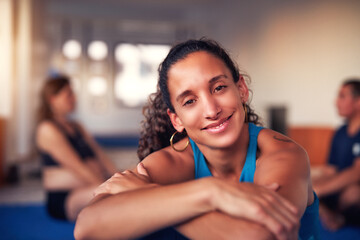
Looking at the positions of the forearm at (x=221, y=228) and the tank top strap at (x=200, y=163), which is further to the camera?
the tank top strap at (x=200, y=163)

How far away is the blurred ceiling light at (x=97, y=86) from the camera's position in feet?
32.6

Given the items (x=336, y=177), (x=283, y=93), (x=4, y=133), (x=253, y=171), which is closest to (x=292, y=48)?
(x=283, y=93)

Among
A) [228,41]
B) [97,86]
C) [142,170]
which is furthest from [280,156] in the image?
[97,86]

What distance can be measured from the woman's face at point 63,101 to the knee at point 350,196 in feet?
6.99

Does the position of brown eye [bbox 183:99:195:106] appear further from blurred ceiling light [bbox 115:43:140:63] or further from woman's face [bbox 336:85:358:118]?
blurred ceiling light [bbox 115:43:140:63]

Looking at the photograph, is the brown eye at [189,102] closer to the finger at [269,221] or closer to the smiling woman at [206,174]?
the smiling woman at [206,174]

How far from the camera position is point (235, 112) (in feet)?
3.61

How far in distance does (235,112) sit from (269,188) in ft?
0.90

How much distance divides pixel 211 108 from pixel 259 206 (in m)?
0.34

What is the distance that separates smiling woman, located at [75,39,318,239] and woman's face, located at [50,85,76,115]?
161 centimetres

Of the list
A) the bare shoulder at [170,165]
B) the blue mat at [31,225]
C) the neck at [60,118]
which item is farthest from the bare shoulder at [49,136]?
the bare shoulder at [170,165]

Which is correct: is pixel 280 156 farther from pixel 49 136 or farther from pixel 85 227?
pixel 49 136

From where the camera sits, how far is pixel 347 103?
2.74 metres

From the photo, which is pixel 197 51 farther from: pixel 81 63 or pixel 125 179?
pixel 81 63
